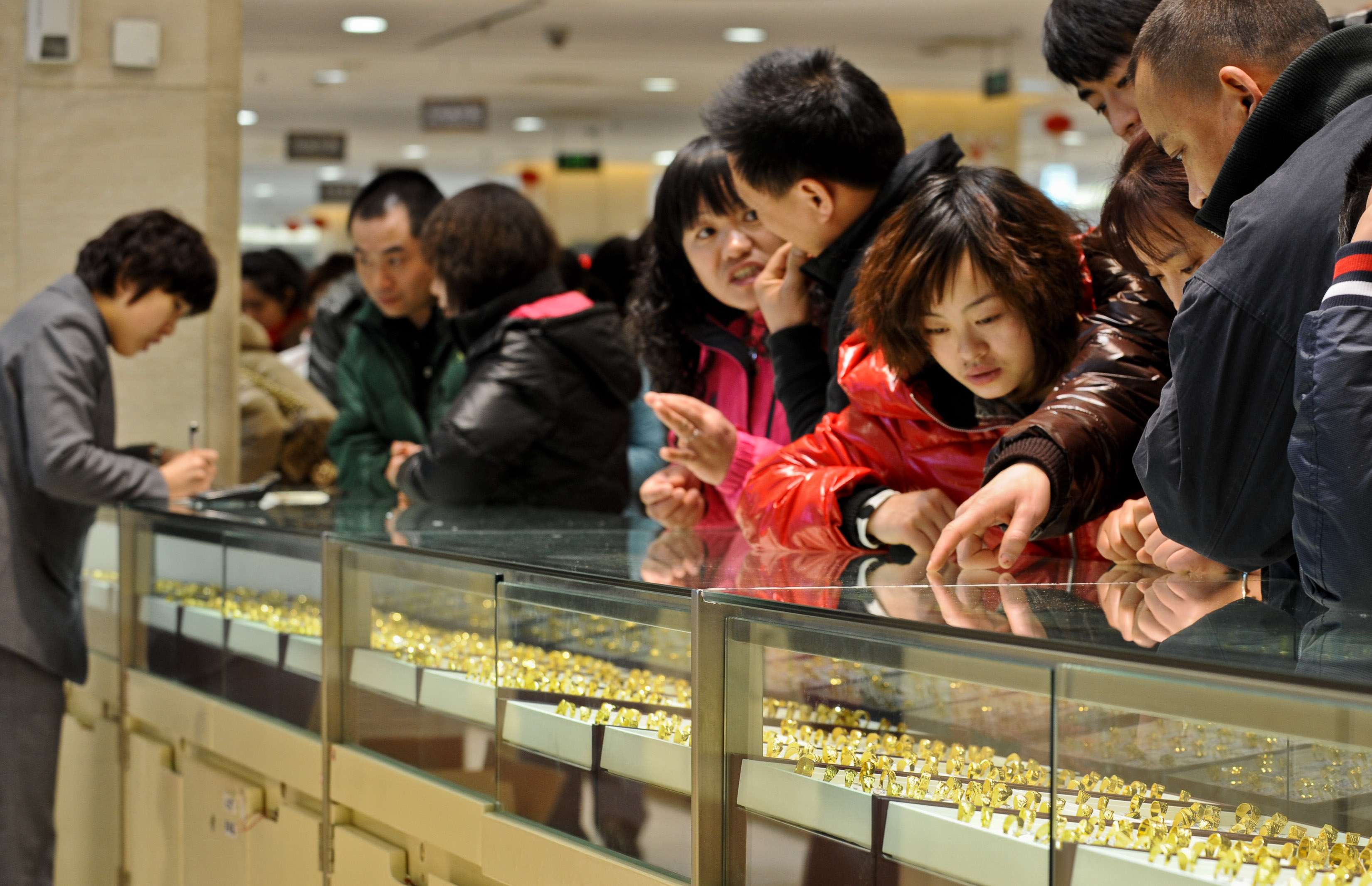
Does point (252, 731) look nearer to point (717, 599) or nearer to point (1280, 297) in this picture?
point (717, 599)

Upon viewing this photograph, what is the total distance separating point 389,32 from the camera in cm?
1094

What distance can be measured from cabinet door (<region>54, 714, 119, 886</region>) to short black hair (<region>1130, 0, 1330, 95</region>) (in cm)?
290

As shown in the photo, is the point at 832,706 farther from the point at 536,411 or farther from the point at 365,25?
the point at 365,25

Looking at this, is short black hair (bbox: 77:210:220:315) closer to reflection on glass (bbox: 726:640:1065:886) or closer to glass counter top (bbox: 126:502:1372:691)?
glass counter top (bbox: 126:502:1372:691)

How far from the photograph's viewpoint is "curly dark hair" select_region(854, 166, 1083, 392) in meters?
1.91

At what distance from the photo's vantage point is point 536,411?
334 cm

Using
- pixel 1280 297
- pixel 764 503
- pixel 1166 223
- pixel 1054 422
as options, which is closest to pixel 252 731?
pixel 764 503

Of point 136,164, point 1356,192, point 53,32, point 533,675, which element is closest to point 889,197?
point 533,675

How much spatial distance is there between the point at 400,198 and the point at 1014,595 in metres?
3.20

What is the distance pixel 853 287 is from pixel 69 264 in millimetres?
3147

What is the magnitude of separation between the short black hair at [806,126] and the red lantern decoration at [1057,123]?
42.4 feet

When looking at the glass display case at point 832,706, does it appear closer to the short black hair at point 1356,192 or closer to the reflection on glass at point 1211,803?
the reflection on glass at point 1211,803

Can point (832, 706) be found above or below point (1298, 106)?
below

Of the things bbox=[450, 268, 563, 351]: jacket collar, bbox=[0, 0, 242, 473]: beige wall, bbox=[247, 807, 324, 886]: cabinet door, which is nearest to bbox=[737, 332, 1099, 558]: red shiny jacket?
bbox=[247, 807, 324, 886]: cabinet door
